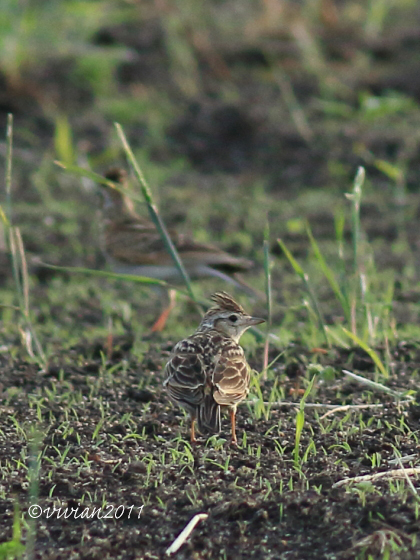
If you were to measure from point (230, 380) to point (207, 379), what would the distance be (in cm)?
11

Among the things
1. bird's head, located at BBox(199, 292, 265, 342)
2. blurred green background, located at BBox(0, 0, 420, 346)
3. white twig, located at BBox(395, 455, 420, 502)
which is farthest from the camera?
blurred green background, located at BBox(0, 0, 420, 346)

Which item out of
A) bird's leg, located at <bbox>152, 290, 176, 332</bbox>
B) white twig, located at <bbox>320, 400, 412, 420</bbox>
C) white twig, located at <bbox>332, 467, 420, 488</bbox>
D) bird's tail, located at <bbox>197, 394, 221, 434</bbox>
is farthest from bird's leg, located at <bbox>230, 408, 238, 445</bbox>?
bird's leg, located at <bbox>152, 290, 176, 332</bbox>

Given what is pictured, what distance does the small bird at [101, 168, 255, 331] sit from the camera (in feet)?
21.5

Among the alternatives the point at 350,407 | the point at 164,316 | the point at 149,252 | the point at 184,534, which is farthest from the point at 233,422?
the point at 149,252

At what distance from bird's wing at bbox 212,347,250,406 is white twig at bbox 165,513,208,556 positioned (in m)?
0.70

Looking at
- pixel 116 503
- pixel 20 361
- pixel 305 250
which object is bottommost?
pixel 305 250

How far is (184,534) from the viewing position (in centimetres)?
332

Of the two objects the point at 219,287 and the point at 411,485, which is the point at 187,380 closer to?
the point at 411,485

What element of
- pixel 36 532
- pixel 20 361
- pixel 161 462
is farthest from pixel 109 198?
pixel 36 532

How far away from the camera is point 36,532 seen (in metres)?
3.48

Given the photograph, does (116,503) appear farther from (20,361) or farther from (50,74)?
(50,74)

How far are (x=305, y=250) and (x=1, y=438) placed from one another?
14.7 ft

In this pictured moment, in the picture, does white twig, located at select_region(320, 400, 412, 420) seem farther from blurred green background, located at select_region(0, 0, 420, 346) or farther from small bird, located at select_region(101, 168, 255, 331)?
blurred green background, located at select_region(0, 0, 420, 346)

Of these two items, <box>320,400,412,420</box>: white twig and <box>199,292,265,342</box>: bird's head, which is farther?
<box>199,292,265,342</box>: bird's head
